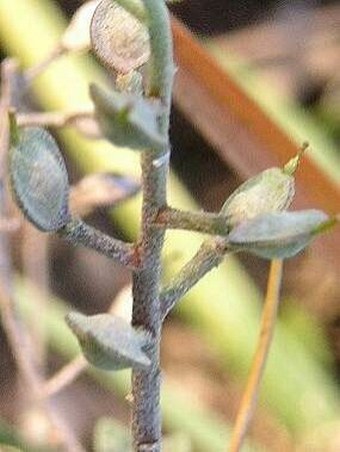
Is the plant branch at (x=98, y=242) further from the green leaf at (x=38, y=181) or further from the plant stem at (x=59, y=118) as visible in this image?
the plant stem at (x=59, y=118)

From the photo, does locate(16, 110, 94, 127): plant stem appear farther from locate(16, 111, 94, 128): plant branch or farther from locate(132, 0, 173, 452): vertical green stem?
locate(132, 0, 173, 452): vertical green stem

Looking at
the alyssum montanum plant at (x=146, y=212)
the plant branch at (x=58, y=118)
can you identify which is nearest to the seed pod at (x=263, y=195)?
the alyssum montanum plant at (x=146, y=212)

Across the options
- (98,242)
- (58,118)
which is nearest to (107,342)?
(98,242)

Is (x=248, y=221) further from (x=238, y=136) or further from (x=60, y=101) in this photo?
(x=60, y=101)

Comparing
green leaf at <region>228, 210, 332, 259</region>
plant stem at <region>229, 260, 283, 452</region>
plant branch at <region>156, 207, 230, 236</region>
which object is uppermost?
plant branch at <region>156, 207, 230, 236</region>

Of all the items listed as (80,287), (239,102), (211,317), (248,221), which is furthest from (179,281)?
(80,287)

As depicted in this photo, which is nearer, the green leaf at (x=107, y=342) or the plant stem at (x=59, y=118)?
the green leaf at (x=107, y=342)

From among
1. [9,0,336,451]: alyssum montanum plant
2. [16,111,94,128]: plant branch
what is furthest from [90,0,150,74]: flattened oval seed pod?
[16,111,94,128]: plant branch
